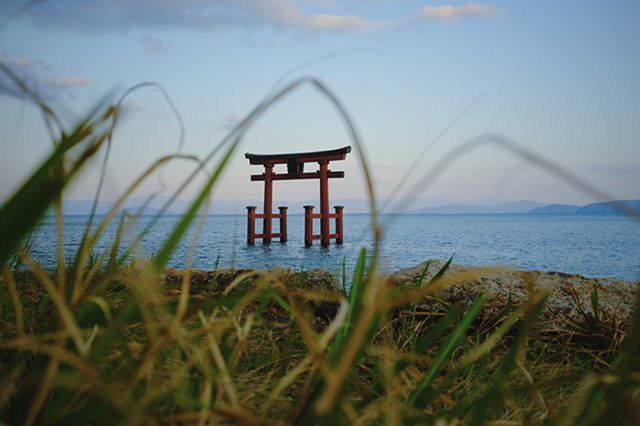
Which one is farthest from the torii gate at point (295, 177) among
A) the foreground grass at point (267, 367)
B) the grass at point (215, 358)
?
the grass at point (215, 358)

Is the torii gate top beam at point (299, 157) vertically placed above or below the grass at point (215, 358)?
above

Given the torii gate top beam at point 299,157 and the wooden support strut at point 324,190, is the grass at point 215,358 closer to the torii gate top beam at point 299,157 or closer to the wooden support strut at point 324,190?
the torii gate top beam at point 299,157

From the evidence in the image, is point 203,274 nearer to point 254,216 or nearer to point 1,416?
point 1,416

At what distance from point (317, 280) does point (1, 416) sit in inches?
61.9

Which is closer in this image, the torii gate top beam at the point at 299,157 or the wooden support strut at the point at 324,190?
the torii gate top beam at the point at 299,157

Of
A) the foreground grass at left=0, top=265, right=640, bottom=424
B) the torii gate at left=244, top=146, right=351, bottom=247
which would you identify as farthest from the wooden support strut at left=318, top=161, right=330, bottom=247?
the foreground grass at left=0, top=265, right=640, bottom=424

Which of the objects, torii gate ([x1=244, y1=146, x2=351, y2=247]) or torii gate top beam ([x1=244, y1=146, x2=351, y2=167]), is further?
torii gate ([x1=244, y1=146, x2=351, y2=247])

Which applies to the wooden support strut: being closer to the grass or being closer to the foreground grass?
the foreground grass

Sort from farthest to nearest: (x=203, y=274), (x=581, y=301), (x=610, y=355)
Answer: (x=203, y=274), (x=581, y=301), (x=610, y=355)

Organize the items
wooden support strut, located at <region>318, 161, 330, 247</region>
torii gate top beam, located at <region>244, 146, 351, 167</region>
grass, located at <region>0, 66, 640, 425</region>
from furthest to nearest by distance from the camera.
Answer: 1. wooden support strut, located at <region>318, 161, 330, 247</region>
2. torii gate top beam, located at <region>244, 146, 351, 167</region>
3. grass, located at <region>0, 66, 640, 425</region>

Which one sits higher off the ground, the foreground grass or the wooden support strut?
the wooden support strut

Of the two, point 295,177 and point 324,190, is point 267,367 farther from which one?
point 295,177

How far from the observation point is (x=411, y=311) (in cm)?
158

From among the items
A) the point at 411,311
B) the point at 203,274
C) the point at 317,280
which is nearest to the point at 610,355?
the point at 411,311
